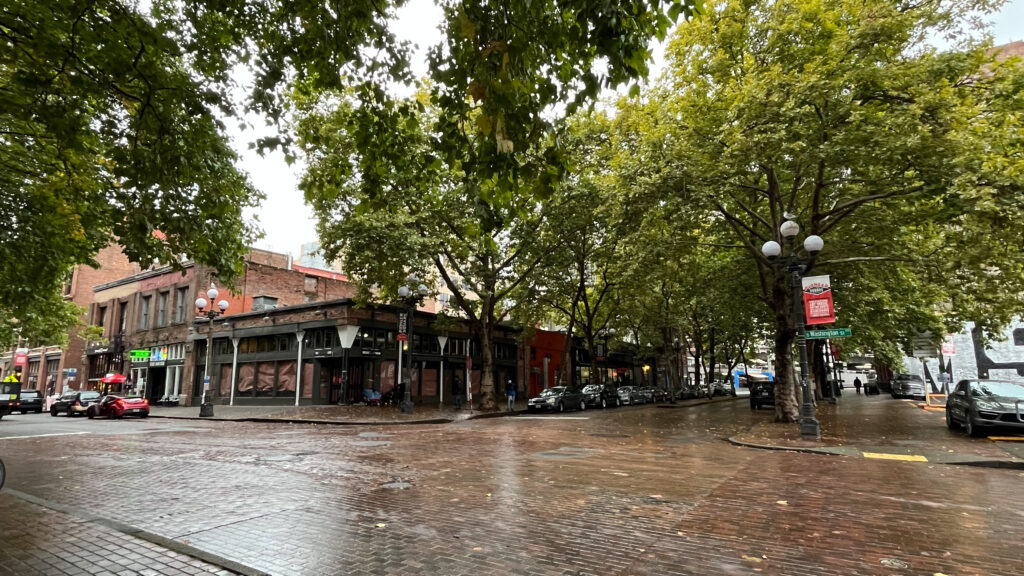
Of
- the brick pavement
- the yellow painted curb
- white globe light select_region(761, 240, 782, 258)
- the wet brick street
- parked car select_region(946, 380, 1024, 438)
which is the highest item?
white globe light select_region(761, 240, 782, 258)

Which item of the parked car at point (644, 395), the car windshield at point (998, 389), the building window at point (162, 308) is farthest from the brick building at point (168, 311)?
the car windshield at point (998, 389)

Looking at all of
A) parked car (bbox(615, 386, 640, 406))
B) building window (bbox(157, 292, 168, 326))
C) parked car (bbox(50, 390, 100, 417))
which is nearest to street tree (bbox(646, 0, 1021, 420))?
parked car (bbox(615, 386, 640, 406))

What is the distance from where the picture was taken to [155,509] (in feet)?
20.8

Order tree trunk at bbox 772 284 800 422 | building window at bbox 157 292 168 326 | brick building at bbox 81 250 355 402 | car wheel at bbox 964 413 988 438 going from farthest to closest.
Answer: building window at bbox 157 292 168 326 < brick building at bbox 81 250 355 402 < tree trunk at bbox 772 284 800 422 < car wheel at bbox 964 413 988 438

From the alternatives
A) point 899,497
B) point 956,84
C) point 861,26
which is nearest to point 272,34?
point 899,497

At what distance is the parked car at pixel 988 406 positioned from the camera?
43.1 feet

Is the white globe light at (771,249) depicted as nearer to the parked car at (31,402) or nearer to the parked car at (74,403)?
the parked car at (74,403)

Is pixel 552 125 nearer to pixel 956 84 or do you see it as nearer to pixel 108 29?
pixel 108 29

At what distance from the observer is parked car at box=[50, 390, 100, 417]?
2914 centimetres

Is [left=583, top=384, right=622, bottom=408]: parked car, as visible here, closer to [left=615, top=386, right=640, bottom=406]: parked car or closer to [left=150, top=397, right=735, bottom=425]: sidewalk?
[left=615, top=386, right=640, bottom=406]: parked car

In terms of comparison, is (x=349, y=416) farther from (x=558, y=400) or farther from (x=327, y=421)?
(x=558, y=400)

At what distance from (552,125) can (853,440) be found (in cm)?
1284

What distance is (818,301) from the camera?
14.1 m

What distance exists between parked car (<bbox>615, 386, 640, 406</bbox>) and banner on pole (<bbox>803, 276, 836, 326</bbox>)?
22.9 m
